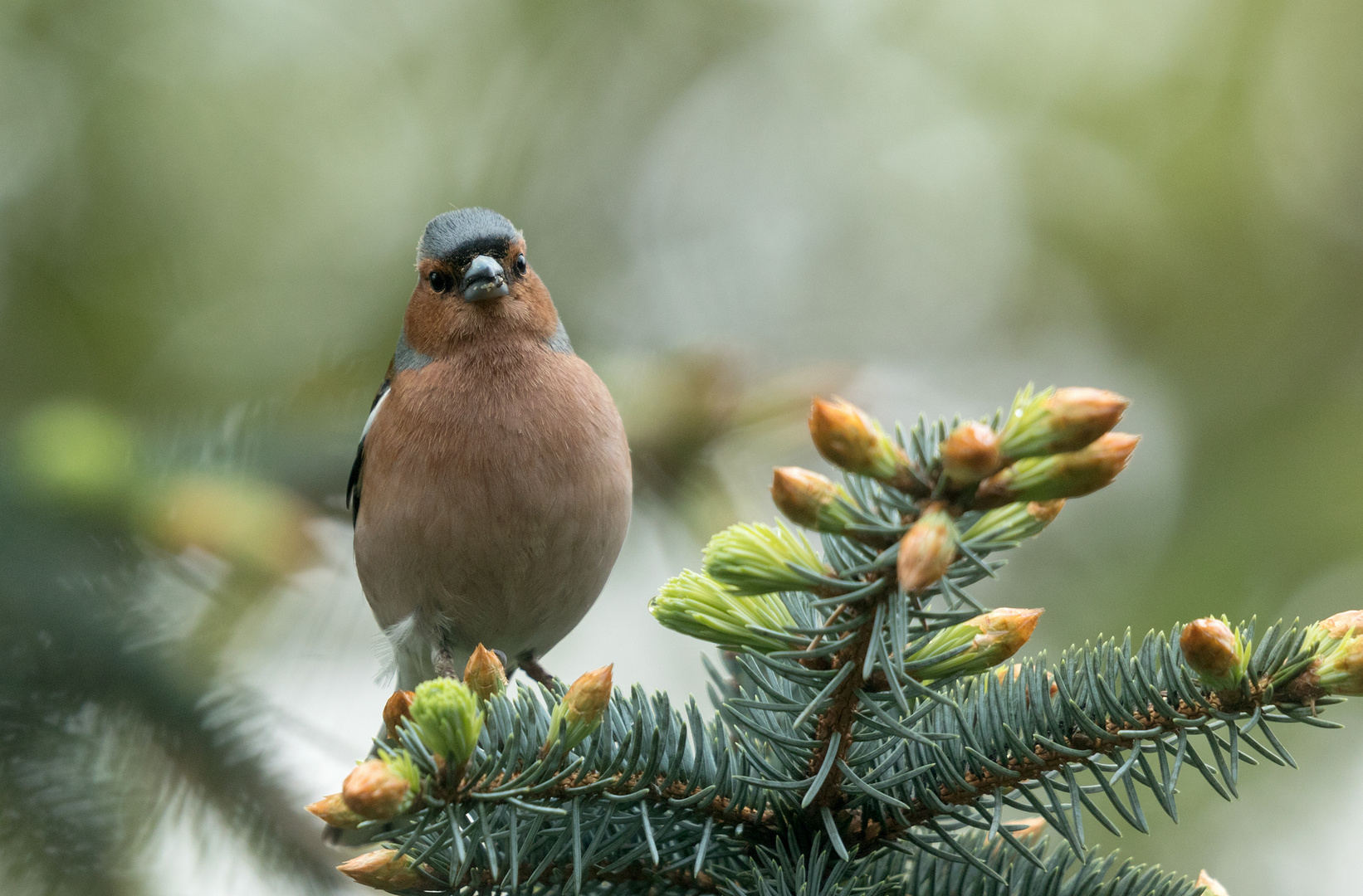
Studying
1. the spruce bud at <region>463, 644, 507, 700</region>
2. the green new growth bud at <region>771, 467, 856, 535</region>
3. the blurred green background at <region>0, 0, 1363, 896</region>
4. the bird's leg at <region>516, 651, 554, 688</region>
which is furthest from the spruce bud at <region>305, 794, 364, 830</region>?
the bird's leg at <region>516, 651, 554, 688</region>

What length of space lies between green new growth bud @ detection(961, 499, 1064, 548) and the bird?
6.89ft

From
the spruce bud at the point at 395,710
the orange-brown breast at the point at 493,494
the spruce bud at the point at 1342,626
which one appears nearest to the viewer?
the spruce bud at the point at 1342,626

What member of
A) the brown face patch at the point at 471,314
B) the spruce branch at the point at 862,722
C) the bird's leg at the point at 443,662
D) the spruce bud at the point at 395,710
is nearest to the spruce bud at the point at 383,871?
the spruce branch at the point at 862,722

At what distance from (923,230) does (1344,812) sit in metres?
4.26

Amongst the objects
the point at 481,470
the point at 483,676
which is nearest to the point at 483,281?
the point at 481,470

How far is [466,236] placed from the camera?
4.14 metres

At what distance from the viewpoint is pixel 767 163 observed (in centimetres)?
765

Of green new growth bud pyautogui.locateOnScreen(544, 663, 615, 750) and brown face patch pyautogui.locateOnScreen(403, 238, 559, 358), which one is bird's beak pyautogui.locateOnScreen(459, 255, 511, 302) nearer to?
brown face patch pyautogui.locateOnScreen(403, 238, 559, 358)

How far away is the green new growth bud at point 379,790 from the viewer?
4.93 ft

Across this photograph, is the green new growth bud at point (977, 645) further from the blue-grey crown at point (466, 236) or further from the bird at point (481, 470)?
the blue-grey crown at point (466, 236)

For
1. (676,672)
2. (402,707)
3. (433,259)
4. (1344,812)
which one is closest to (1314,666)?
A: (402,707)

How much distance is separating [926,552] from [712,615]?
0.54m

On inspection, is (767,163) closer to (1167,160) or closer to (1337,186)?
(1167,160)

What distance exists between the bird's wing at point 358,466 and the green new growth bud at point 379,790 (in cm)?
260
